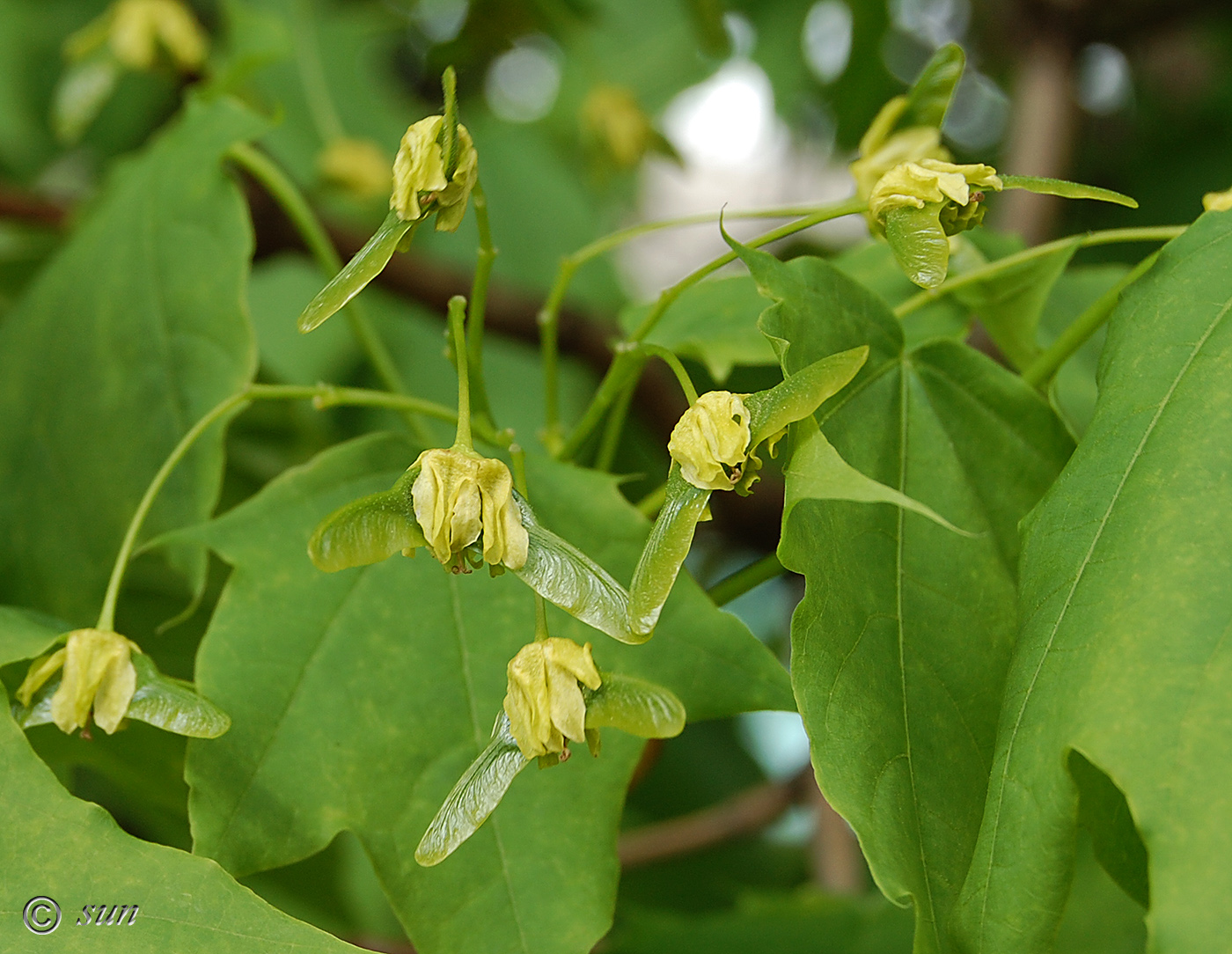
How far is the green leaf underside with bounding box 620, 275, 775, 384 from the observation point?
57 cm

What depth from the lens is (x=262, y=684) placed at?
469 mm

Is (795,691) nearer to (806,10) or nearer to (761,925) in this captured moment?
(761,925)

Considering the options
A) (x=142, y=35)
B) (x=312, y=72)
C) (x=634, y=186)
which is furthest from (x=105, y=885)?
(x=634, y=186)

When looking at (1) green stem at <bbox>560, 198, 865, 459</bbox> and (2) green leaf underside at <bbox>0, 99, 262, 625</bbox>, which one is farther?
(2) green leaf underside at <bbox>0, 99, 262, 625</bbox>

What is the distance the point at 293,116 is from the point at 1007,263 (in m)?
0.92

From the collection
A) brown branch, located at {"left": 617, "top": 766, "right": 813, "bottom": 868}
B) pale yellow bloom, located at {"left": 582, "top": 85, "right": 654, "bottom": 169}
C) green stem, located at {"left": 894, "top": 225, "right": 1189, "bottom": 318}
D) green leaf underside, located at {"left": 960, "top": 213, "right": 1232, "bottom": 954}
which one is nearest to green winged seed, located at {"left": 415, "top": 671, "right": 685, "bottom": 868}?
green leaf underside, located at {"left": 960, "top": 213, "right": 1232, "bottom": 954}

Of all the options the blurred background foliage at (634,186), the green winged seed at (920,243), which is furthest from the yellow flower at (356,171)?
the green winged seed at (920,243)

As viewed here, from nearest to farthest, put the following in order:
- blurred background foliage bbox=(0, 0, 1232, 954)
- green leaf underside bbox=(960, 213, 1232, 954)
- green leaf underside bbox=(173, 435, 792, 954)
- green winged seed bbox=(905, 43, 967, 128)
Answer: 1. green leaf underside bbox=(960, 213, 1232, 954)
2. green leaf underside bbox=(173, 435, 792, 954)
3. green winged seed bbox=(905, 43, 967, 128)
4. blurred background foliage bbox=(0, 0, 1232, 954)

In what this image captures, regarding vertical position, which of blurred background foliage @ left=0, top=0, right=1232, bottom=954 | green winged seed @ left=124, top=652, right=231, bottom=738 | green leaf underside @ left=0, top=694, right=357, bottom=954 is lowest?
blurred background foliage @ left=0, top=0, right=1232, bottom=954

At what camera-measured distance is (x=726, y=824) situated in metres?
1.03

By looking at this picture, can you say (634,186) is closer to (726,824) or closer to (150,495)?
(726,824)

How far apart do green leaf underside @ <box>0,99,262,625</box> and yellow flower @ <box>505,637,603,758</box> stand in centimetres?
23

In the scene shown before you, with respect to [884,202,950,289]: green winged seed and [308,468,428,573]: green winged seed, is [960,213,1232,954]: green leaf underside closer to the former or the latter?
[884,202,950,289]: green winged seed

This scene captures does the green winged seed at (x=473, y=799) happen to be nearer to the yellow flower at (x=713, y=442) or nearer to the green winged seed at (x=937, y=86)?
the yellow flower at (x=713, y=442)
